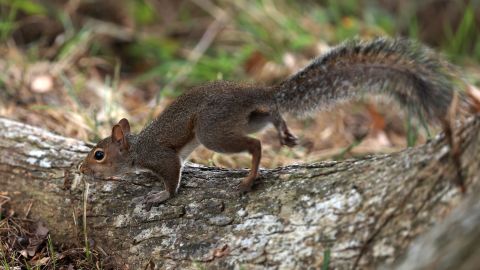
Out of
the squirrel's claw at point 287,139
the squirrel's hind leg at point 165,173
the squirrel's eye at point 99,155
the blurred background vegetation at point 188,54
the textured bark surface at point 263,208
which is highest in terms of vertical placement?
the blurred background vegetation at point 188,54

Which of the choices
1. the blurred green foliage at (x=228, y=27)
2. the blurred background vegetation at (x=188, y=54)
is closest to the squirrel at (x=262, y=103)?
the blurred background vegetation at (x=188, y=54)

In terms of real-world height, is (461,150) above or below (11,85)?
below

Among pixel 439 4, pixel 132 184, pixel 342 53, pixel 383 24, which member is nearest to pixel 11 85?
pixel 132 184

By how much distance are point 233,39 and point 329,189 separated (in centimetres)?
390

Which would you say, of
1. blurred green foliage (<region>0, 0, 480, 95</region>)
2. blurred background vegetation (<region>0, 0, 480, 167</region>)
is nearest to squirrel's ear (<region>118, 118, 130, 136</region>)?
blurred background vegetation (<region>0, 0, 480, 167</region>)

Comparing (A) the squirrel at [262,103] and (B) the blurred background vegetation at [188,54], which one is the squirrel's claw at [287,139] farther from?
(B) the blurred background vegetation at [188,54]

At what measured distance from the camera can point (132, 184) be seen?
296 cm

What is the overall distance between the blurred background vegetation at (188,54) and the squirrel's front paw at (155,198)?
0.55 meters

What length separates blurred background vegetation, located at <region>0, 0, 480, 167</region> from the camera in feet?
14.0

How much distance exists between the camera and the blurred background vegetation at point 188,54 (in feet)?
13.6

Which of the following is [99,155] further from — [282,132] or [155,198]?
[282,132]

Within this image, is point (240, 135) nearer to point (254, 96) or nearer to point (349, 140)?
point (254, 96)

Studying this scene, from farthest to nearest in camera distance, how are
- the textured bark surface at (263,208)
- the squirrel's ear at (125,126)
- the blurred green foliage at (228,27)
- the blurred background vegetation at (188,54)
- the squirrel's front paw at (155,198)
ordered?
the blurred green foliage at (228,27)
the blurred background vegetation at (188,54)
the squirrel's ear at (125,126)
the squirrel's front paw at (155,198)
the textured bark surface at (263,208)

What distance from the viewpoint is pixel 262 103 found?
9.43 ft
